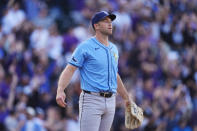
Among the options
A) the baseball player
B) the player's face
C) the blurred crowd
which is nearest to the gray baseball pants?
the baseball player

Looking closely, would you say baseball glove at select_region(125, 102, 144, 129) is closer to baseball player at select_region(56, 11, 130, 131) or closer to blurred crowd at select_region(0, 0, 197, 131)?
baseball player at select_region(56, 11, 130, 131)

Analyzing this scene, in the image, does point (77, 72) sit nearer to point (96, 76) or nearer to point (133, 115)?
point (133, 115)

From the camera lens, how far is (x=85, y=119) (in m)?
5.98

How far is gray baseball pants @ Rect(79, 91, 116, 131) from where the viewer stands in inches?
234

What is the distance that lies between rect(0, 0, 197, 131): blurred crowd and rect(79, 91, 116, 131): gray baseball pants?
4223 millimetres

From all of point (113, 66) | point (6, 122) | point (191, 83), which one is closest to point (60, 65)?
point (6, 122)

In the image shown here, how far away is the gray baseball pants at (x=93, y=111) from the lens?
595 centimetres

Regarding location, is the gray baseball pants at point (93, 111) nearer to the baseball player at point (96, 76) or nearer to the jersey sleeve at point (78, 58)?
the baseball player at point (96, 76)

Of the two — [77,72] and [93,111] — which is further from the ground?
[93,111]

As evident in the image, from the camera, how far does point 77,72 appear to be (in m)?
11.5

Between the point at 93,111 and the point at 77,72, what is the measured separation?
18.1 feet

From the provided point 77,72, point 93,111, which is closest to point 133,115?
point 93,111

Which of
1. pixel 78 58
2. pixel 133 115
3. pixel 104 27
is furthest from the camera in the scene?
pixel 133 115

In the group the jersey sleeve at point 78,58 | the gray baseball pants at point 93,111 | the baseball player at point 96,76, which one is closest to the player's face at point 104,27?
the baseball player at point 96,76
